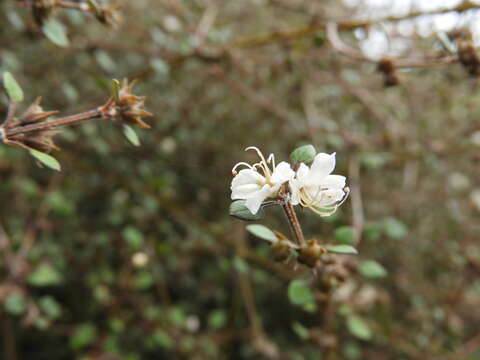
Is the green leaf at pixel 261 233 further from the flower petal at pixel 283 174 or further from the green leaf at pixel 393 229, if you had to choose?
the green leaf at pixel 393 229

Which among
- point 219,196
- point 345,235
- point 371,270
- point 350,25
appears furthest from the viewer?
point 219,196

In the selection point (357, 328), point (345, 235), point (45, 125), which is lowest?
point (357, 328)

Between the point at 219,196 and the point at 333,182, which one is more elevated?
the point at 219,196

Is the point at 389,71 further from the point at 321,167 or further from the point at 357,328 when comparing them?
the point at 357,328

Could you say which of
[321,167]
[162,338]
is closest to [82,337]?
[162,338]

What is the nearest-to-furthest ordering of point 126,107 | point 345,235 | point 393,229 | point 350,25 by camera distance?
1. point 126,107
2. point 345,235
3. point 350,25
4. point 393,229

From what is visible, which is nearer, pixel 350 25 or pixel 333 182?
pixel 333 182

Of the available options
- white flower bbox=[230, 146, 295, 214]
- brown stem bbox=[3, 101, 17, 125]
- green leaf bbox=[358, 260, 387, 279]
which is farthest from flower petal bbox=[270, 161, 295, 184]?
green leaf bbox=[358, 260, 387, 279]
